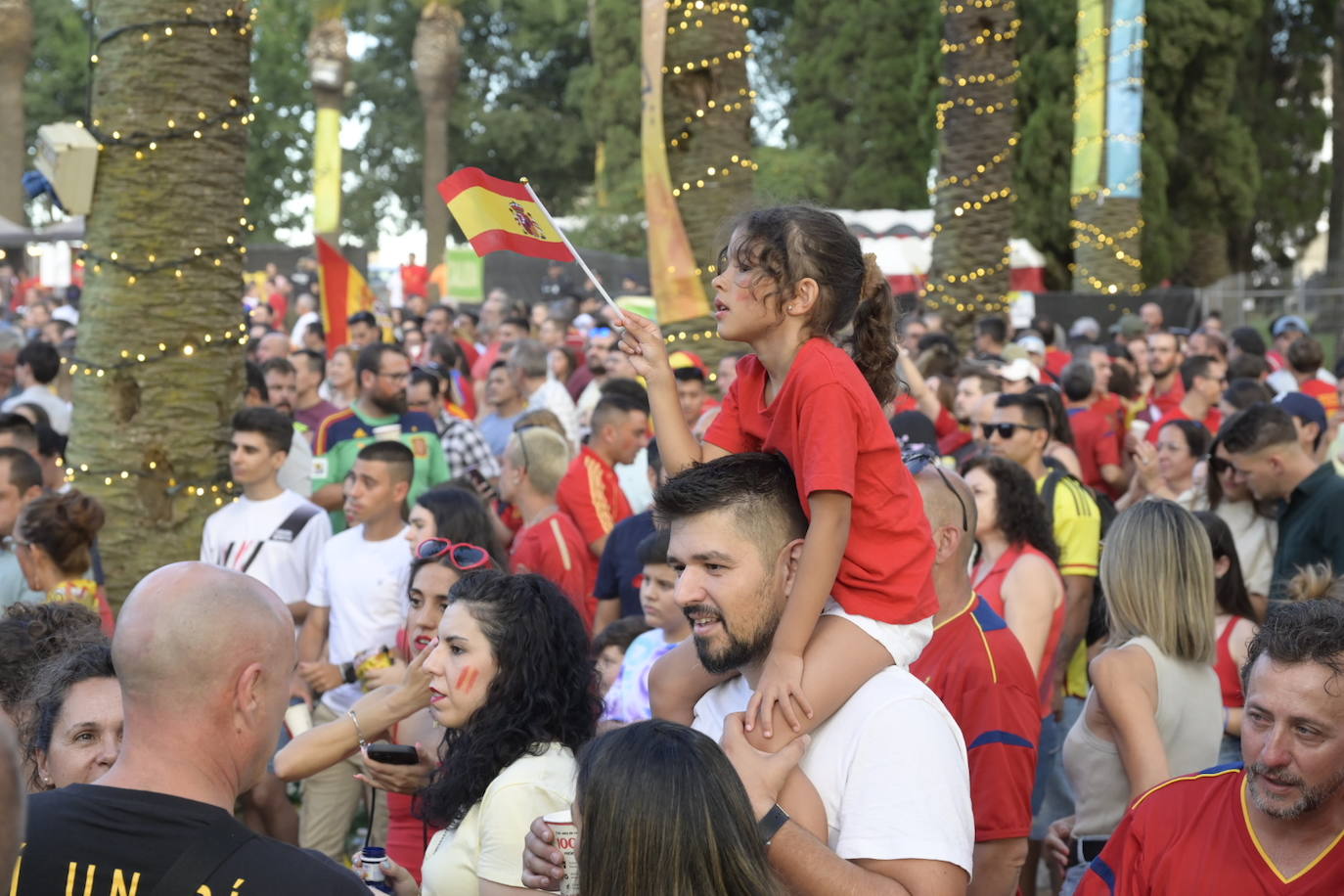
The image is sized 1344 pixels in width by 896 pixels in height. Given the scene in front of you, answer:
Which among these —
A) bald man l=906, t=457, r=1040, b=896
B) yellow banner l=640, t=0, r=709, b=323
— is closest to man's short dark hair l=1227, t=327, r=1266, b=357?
yellow banner l=640, t=0, r=709, b=323

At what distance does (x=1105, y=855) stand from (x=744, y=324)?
1529 millimetres

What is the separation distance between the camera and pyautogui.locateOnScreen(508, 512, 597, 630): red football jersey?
24.5 feet

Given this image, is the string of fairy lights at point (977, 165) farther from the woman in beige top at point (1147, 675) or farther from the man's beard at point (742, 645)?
the man's beard at point (742, 645)

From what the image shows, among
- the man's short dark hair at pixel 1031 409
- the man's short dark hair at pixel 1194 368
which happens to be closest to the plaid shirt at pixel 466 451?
the man's short dark hair at pixel 1031 409

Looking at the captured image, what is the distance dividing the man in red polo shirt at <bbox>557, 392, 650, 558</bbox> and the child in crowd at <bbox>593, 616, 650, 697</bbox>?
1530 mm

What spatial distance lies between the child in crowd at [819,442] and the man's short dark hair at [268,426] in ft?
12.8

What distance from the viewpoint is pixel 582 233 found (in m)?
36.5

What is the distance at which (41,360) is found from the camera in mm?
11031

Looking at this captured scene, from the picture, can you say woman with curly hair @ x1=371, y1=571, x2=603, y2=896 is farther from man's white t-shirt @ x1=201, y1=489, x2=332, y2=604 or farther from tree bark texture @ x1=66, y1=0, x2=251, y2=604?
tree bark texture @ x1=66, y1=0, x2=251, y2=604

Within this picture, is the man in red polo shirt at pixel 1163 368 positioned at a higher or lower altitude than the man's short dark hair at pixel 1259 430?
lower

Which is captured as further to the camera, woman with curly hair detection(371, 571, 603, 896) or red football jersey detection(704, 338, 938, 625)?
woman with curly hair detection(371, 571, 603, 896)

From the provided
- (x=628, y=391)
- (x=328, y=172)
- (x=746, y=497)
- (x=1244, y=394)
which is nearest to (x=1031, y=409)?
(x=1244, y=394)

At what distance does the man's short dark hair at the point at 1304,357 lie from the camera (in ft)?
39.7

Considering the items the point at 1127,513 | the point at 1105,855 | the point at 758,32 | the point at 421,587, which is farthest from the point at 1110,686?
the point at 758,32
